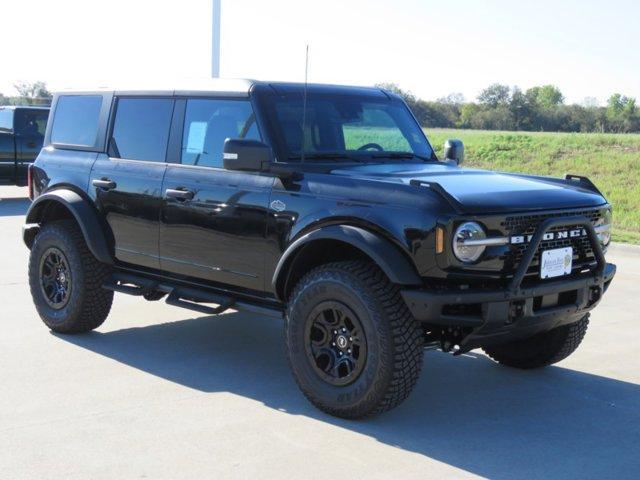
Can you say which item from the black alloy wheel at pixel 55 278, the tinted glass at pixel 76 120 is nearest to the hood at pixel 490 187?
the tinted glass at pixel 76 120

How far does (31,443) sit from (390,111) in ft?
11.2

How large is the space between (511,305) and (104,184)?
3210 millimetres

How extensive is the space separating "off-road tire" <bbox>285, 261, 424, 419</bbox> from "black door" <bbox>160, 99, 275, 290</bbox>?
61 centimetres

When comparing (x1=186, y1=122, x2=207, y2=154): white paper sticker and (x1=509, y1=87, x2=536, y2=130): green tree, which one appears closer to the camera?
(x1=186, y1=122, x2=207, y2=154): white paper sticker

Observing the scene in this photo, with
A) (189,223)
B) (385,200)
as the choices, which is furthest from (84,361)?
(385,200)

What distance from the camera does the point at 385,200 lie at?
4.86m

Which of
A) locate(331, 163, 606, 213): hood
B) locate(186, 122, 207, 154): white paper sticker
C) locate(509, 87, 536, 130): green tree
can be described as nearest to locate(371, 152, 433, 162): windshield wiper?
locate(331, 163, 606, 213): hood

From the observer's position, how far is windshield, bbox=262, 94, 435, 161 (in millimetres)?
5730

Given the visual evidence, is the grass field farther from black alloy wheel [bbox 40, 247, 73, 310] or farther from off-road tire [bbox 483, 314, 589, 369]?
black alloy wheel [bbox 40, 247, 73, 310]

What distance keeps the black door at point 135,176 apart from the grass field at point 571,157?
672 inches

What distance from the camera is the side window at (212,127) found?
5.81 metres

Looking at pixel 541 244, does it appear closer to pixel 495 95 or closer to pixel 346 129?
pixel 346 129

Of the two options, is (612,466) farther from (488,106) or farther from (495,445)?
(488,106)

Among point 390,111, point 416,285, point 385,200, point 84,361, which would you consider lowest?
point 84,361
